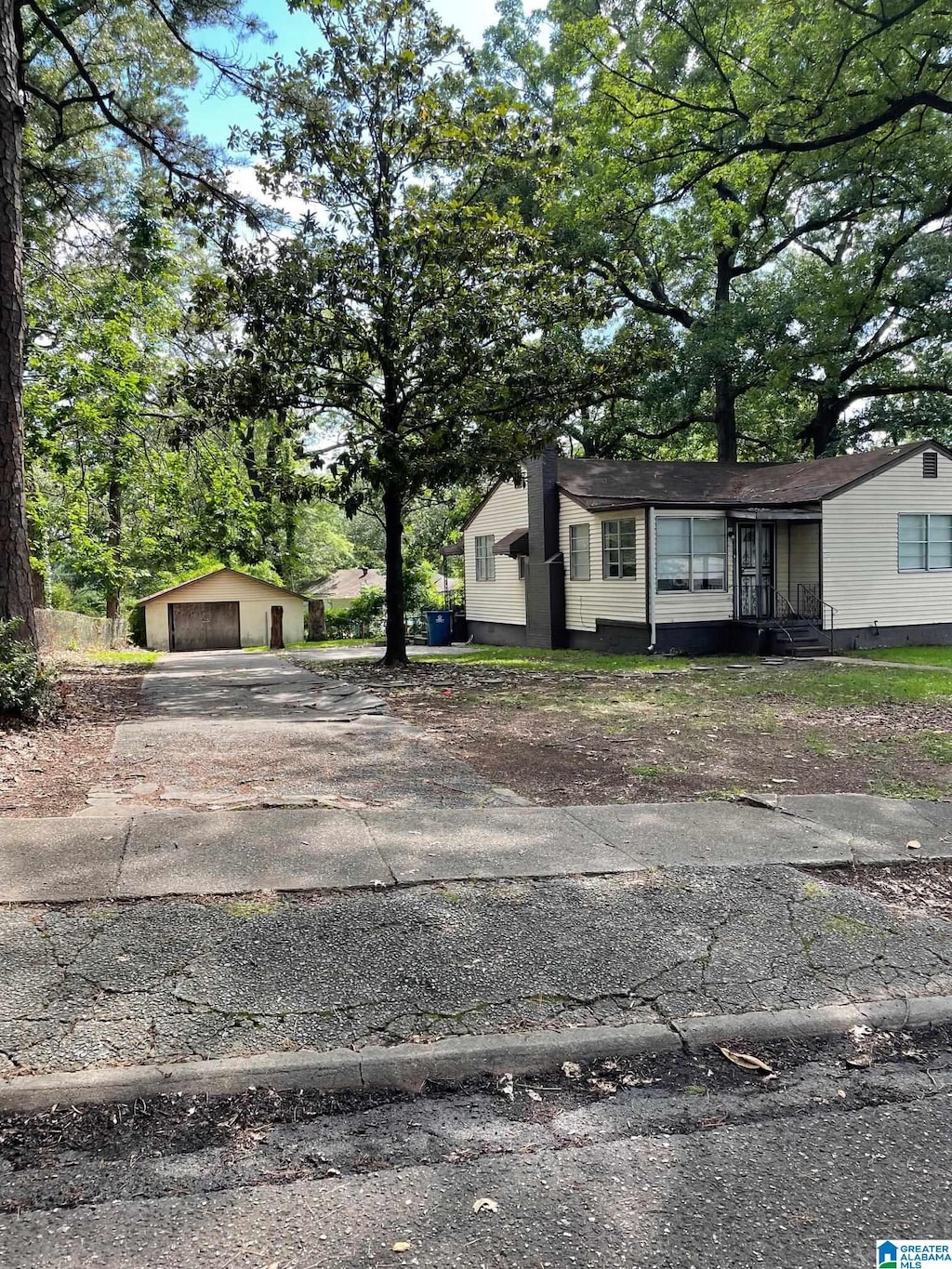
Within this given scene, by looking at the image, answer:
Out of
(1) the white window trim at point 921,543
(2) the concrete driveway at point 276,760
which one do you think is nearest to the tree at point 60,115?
(2) the concrete driveway at point 276,760

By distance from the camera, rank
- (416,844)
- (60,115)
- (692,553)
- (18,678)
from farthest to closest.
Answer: (692,553) < (60,115) < (18,678) < (416,844)

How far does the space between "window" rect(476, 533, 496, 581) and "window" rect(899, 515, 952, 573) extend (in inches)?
455

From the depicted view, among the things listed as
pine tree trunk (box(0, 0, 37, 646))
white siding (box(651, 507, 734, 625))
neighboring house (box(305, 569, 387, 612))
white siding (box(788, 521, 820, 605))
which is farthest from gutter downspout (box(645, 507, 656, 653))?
neighboring house (box(305, 569, 387, 612))

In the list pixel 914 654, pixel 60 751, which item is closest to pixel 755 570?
pixel 914 654

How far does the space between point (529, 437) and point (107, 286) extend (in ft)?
31.0

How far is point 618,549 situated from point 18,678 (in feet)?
47.9

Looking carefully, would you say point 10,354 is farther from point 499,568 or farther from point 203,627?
point 203,627

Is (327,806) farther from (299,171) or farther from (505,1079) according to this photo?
(299,171)

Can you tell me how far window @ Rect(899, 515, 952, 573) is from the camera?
68.8ft

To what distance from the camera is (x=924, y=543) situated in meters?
21.2

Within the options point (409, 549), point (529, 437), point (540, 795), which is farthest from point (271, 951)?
point (409, 549)

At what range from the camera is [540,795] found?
22.0 ft

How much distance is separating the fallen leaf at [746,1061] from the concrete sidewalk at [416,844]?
1634 millimetres

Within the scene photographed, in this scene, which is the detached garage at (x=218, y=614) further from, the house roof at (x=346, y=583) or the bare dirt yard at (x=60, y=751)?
the bare dirt yard at (x=60, y=751)
